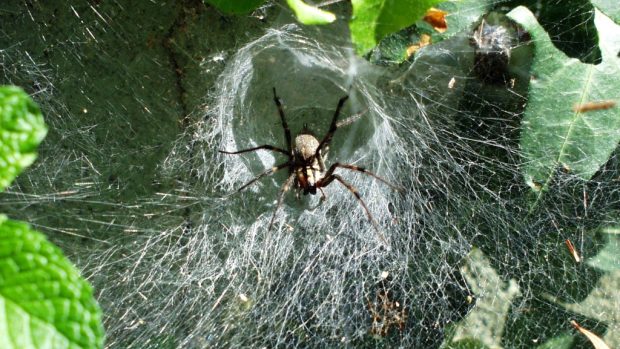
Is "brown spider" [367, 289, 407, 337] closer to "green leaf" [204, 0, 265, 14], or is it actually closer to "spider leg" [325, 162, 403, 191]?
"spider leg" [325, 162, 403, 191]

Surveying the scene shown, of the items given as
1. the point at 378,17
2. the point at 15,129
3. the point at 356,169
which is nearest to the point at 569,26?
the point at 378,17

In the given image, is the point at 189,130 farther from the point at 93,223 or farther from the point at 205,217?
the point at 93,223

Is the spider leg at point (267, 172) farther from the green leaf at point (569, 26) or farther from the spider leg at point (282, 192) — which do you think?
the green leaf at point (569, 26)

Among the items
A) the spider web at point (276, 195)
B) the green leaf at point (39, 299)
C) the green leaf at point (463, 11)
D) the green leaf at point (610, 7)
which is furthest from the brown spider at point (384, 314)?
the green leaf at point (39, 299)

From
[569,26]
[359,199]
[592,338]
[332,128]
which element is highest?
[569,26]

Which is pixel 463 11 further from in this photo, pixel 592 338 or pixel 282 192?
pixel 592 338

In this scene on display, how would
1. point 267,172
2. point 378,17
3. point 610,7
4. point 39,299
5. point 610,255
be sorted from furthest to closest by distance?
point 267,172
point 610,255
point 610,7
point 378,17
point 39,299

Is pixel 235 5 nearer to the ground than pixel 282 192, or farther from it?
farther from it
